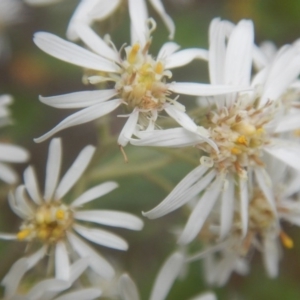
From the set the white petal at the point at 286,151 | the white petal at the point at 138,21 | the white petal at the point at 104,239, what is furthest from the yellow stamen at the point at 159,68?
the white petal at the point at 104,239

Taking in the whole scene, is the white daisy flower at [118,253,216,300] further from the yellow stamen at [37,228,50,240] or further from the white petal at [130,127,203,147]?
the white petal at [130,127,203,147]

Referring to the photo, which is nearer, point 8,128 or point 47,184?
point 47,184

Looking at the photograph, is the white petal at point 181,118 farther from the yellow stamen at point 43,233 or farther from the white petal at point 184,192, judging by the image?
the yellow stamen at point 43,233

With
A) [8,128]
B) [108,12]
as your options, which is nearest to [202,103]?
[108,12]

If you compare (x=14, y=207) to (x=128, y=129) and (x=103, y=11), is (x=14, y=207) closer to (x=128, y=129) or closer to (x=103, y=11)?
(x=128, y=129)

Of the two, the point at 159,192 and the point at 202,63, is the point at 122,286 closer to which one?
Answer: the point at 159,192

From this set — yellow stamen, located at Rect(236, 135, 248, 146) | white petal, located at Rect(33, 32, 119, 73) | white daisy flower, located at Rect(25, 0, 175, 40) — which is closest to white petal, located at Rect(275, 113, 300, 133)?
yellow stamen, located at Rect(236, 135, 248, 146)

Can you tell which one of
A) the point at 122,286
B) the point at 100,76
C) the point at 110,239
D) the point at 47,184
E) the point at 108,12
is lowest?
the point at 122,286

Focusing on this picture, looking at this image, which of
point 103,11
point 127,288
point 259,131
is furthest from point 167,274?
point 103,11
